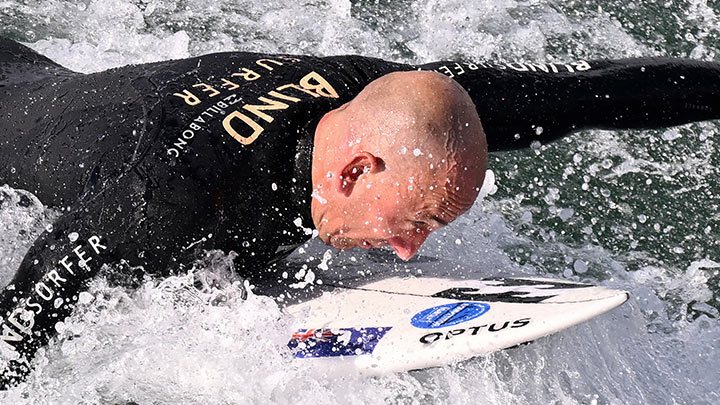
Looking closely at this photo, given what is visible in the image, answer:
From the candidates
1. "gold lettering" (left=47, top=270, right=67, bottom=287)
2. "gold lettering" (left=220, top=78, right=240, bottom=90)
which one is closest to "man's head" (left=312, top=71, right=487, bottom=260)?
"gold lettering" (left=220, top=78, right=240, bottom=90)

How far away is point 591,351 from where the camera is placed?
3074mm

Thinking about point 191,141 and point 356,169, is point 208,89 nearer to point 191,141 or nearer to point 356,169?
point 191,141

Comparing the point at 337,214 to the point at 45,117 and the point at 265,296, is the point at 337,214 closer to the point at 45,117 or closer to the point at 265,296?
the point at 265,296

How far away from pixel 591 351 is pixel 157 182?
1.55 m

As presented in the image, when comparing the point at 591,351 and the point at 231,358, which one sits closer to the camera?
the point at 231,358

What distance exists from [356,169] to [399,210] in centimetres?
14

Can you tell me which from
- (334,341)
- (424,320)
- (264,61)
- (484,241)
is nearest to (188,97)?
(264,61)

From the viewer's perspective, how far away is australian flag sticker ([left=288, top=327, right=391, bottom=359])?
2.75 m

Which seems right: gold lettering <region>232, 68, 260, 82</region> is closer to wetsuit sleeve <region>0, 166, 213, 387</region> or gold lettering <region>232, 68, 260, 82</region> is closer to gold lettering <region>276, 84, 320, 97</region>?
gold lettering <region>276, 84, 320, 97</region>

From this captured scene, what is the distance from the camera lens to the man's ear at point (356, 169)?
2.22 m

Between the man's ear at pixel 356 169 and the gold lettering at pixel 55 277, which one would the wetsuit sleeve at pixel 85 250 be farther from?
the man's ear at pixel 356 169

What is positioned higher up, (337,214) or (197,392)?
(337,214)

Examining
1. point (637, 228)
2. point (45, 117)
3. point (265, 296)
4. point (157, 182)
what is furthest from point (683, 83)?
point (45, 117)

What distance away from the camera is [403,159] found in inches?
86.7
